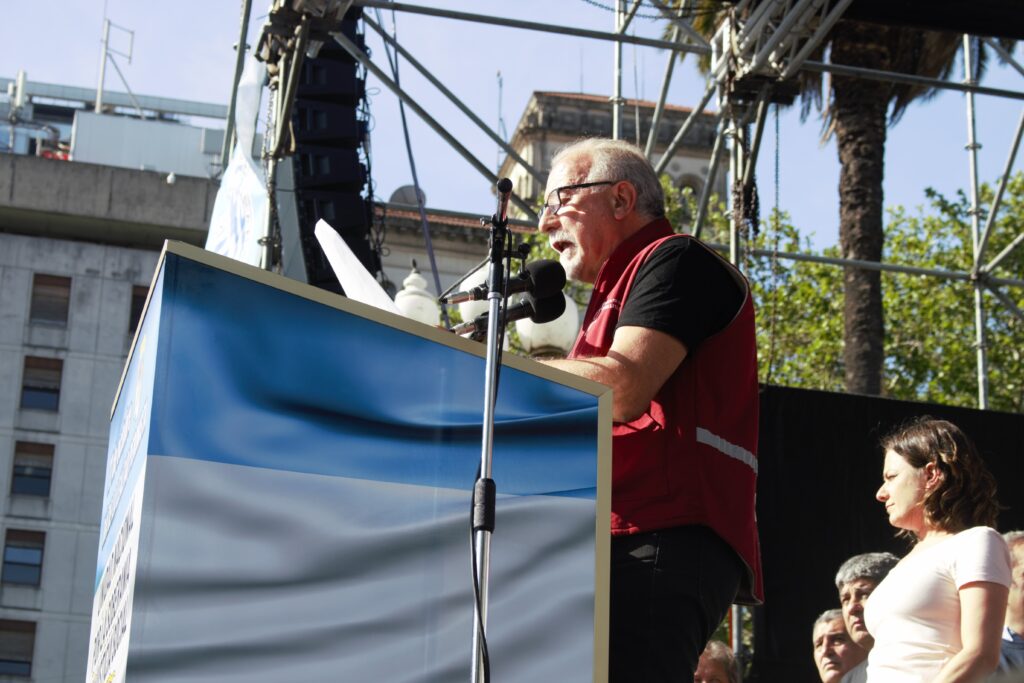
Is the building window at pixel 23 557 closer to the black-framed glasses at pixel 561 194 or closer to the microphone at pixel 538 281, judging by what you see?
the black-framed glasses at pixel 561 194

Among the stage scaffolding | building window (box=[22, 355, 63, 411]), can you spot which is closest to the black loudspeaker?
the stage scaffolding

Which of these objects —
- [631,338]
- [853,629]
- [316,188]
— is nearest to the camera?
[631,338]

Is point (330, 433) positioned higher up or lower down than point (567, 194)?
lower down

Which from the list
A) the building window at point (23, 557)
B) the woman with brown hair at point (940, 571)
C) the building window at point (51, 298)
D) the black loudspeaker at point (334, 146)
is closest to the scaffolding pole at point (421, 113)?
the black loudspeaker at point (334, 146)

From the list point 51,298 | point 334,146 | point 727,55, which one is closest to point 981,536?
point 727,55

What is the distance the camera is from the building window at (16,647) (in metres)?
36.4

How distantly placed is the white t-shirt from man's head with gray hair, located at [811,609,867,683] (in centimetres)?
157

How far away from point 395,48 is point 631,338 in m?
6.14

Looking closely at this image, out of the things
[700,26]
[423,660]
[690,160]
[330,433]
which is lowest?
[423,660]

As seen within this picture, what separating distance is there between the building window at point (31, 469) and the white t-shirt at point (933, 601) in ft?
123

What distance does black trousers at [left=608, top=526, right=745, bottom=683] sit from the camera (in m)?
2.84

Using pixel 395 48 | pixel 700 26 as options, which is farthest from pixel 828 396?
pixel 700 26

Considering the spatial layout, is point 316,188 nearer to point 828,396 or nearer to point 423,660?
point 828,396

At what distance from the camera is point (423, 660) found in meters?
2.48
